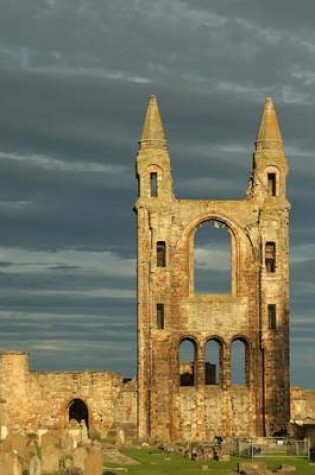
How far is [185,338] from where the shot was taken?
5978 cm

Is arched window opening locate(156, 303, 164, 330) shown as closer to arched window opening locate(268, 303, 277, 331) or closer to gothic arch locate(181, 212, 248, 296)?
gothic arch locate(181, 212, 248, 296)

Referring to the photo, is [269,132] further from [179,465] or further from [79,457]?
[79,457]

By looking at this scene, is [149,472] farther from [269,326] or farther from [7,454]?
[269,326]

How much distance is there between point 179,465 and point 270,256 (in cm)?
1957

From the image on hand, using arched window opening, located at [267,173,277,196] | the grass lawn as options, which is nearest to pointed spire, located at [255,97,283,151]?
arched window opening, located at [267,173,277,196]

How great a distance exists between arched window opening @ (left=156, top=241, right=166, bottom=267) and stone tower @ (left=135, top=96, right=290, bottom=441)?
5 centimetres

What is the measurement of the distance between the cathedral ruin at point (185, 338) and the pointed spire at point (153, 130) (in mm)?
60

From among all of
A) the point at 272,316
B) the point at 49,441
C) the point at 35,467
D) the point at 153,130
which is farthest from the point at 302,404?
the point at 35,467

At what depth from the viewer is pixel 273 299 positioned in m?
59.9

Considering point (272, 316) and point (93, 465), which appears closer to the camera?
point (93, 465)

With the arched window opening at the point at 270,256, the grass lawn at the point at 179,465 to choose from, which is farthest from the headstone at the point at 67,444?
the arched window opening at the point at 270,256

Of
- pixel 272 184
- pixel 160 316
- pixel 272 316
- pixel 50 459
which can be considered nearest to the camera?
pixel 50 459

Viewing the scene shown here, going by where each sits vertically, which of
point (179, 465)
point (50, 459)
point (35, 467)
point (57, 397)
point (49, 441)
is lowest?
point (179, 465)

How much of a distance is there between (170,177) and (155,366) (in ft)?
26.2
